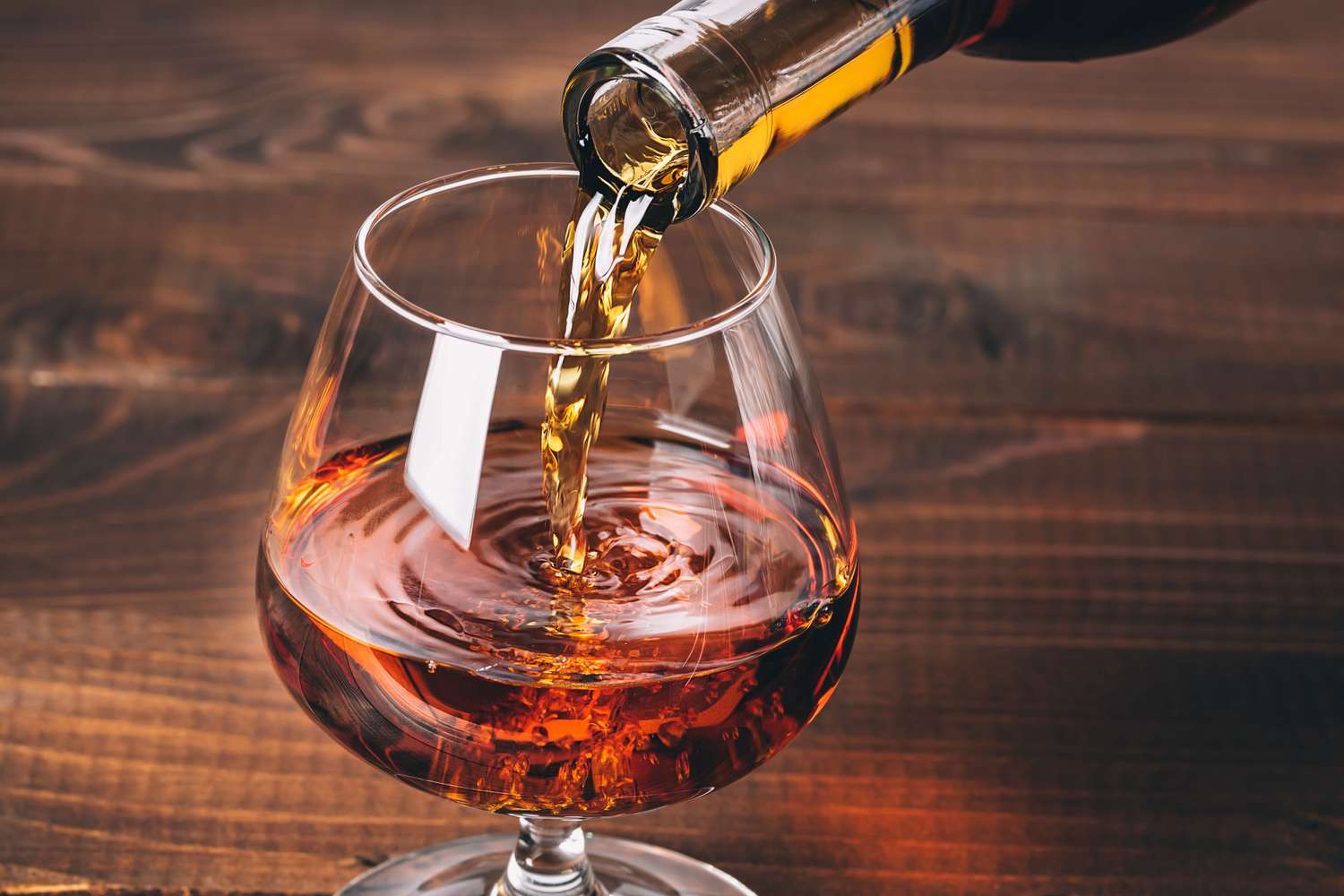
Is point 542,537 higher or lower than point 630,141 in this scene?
lower

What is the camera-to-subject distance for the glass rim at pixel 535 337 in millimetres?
608

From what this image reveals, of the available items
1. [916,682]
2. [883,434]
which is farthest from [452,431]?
[883,434]

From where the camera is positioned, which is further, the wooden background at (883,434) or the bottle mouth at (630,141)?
the wooden background at (883,434)

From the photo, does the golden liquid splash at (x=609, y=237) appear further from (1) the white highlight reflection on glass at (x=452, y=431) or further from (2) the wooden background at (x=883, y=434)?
(2) the wooden background at (x=883, y=434)

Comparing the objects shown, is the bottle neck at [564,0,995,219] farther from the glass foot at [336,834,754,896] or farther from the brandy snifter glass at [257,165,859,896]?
the glass foot at [336,834,754,896]

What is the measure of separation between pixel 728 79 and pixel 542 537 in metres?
0.22

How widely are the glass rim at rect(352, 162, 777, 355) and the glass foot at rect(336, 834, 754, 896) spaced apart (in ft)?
0.92

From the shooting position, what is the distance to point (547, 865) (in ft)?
2.57

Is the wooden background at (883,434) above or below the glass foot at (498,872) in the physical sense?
above

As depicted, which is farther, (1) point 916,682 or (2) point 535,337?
(1) point 916,682

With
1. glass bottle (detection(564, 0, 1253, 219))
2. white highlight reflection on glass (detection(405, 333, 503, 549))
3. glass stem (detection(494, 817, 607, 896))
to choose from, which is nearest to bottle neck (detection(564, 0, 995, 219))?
glass bottle (detection(564, 0, 1253, 219))

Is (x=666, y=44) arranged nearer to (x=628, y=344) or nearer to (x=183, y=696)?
(x=628, y=344)

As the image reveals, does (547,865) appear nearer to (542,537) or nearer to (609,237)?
(542,537)

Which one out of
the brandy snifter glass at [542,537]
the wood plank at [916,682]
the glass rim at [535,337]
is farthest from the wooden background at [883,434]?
the glass rim at [535,337]
